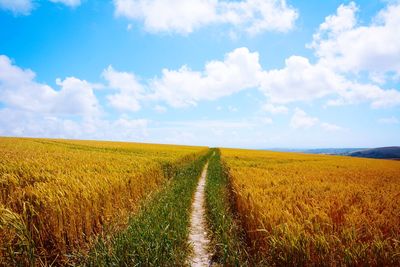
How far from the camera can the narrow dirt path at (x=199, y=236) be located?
5.48m

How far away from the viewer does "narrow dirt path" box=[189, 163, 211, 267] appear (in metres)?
5.48

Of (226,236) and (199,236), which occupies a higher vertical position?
(226,236)

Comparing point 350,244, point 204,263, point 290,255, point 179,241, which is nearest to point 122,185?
point 179,241

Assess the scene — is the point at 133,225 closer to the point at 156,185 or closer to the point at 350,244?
the point at 350,244

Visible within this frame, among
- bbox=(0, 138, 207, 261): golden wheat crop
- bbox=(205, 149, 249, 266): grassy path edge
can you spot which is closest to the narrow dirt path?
bbox=(205, 149, 249, 266): grassy path edge

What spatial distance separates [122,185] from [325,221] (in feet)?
19.3

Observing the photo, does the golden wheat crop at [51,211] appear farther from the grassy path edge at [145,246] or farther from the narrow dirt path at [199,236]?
the narrow dirt path at [199,236]

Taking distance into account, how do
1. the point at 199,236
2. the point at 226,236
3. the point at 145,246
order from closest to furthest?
the point at 145,246
the point at 226,236
the point at 199,236

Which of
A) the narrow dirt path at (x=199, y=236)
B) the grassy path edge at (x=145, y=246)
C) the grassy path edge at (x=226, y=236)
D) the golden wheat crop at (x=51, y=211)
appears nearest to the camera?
the golden wheat crop at (x=51, y=211)

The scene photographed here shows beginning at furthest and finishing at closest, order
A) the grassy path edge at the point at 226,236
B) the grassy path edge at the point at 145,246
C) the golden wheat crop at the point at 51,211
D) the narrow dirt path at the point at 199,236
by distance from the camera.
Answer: the narrow dirt path at the point at 199,236 < the grassy path edge at the point at 226,236 < the grassy path edge at the point at 145,246 < the golden wheat crop at the point at 51,211

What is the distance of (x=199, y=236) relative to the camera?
22.4 feet

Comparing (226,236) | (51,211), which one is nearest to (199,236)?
(226,236)

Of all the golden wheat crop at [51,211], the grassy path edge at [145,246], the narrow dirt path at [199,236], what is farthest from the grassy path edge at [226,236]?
Result: the golden wheat crop at [51,211]

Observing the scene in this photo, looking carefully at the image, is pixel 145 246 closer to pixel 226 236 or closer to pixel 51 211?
pixel 226 236
